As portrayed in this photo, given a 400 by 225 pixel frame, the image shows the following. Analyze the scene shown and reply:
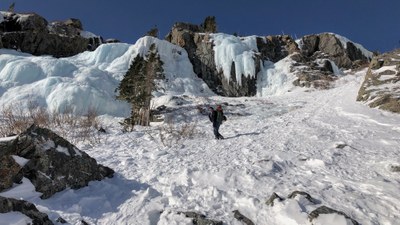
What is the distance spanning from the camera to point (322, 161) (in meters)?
8.48

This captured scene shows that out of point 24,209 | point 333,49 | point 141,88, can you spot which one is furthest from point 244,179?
point 333,49

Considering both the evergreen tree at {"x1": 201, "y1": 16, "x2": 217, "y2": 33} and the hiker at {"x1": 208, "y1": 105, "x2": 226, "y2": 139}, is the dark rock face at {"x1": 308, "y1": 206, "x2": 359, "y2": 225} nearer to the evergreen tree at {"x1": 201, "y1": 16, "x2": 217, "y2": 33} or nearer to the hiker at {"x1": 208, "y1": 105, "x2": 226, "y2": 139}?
the hiker at {"x1": 208, "y1": 105, "x2": 226, "y2": 139}

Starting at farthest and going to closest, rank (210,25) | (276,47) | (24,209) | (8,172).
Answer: (210,25), (276,47), (8,172), (24,209)

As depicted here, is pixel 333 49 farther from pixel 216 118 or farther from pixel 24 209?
pixel 24 209

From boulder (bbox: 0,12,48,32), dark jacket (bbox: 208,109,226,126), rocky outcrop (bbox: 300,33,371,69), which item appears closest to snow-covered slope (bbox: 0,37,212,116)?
boulder (bbox: 0,12,48,32)

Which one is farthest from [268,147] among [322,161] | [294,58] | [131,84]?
Result: [294,58]

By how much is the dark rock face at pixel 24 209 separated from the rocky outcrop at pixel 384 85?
48.5 feet

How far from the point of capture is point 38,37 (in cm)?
4006

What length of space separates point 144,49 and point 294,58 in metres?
18.0

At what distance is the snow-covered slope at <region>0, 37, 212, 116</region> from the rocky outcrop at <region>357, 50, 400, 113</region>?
14.7 m

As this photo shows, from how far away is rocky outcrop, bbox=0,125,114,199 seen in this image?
658 cm

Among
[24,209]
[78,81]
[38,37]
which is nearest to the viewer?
[24,209]

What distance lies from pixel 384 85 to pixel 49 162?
61.7 ft

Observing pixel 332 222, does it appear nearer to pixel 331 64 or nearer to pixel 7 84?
pixel 7 84
